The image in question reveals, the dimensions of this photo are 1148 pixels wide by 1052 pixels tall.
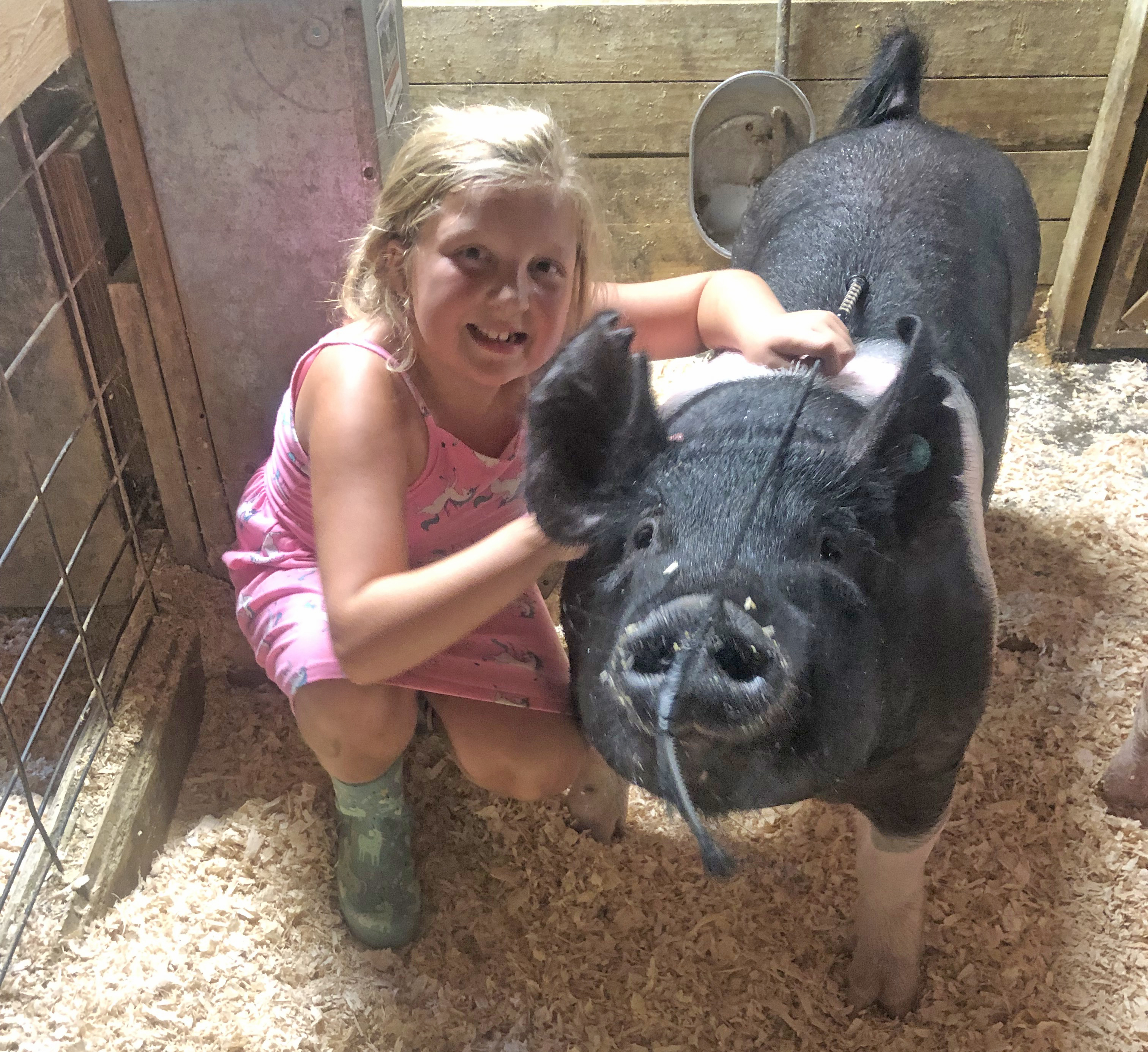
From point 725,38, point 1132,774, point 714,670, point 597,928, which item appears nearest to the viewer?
point 714,670

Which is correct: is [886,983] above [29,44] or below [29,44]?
below

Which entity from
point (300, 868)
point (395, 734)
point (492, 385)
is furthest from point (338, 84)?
point (300, 868)

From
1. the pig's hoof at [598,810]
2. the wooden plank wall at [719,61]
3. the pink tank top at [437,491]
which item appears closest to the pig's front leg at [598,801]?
the pig's hoof at [598,810]

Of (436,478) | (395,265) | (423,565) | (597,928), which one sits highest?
(395,265)

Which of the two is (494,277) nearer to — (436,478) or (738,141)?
(436,478)

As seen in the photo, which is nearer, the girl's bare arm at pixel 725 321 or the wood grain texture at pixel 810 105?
the girl's bare arm at pixel 725 321

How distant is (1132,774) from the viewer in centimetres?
152

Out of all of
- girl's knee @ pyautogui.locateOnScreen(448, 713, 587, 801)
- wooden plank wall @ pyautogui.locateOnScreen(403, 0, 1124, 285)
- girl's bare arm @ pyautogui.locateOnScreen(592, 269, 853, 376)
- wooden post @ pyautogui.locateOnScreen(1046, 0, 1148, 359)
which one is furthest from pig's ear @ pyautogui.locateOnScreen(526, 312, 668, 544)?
wooden post @ pyautogui.locateOnScreen(1046, 0, 1148, 359)

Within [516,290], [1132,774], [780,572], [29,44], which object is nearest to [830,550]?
[780,572]

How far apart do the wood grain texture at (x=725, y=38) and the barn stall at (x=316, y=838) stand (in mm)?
968

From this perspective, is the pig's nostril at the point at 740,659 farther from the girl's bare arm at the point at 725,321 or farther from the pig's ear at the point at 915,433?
the girl's bare arm at the point at 725,321

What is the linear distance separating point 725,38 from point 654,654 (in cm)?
190

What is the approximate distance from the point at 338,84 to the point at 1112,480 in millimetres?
1676

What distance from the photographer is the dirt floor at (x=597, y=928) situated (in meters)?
1.30
